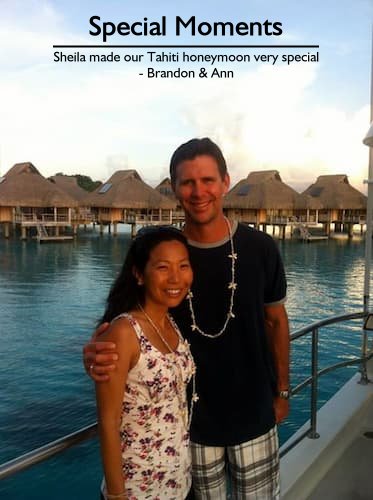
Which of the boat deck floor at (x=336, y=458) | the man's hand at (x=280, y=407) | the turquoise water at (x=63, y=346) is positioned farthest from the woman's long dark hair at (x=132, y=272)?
the turquoise water at (x=63, y=346)

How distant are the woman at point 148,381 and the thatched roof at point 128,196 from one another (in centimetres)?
2930

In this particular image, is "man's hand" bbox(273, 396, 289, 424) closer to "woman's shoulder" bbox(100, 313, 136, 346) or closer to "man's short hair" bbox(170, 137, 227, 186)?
"woman's shoulder" bbox(100, 313, 136, 346)

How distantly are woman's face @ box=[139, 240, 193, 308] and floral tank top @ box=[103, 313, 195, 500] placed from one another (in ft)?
0.35

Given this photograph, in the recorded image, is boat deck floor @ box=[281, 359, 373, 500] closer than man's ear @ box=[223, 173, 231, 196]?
No

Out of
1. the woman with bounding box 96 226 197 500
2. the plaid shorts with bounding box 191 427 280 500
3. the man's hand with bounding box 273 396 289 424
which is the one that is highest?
the woman with bounding box 96 226 197 500

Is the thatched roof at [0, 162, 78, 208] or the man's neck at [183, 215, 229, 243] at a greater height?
the thatched roof at [0, 162, 78, 208]

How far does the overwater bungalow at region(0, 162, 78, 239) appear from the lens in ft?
90.3

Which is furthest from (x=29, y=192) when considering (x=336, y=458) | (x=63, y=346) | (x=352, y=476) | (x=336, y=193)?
(x=352, y=476)

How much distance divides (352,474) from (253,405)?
1125 mm

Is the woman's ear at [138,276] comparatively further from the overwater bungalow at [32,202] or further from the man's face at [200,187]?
the overwater bungalow at [32,202]

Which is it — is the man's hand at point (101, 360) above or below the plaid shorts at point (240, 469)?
above

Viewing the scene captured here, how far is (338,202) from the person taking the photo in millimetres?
34531

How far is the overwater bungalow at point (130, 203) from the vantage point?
101 ft

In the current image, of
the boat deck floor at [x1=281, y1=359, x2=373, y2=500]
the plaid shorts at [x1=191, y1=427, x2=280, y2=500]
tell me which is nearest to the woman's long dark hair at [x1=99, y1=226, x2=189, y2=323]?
the plaid shorts at [x1=191, y1=427, x2=280, y2=500]
